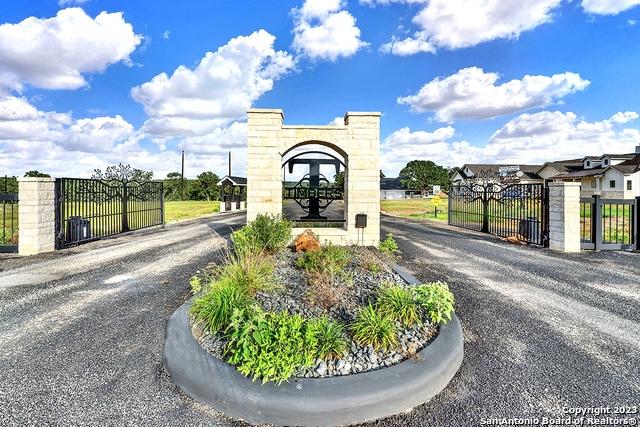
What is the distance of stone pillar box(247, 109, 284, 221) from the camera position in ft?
28.7

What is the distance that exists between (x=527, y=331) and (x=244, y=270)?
3.76m

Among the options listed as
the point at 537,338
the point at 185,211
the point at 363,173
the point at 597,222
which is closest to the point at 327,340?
the point at 537,338

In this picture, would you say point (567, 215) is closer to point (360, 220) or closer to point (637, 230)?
point (637, 230)

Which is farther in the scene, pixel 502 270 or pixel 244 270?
pixel 502 270

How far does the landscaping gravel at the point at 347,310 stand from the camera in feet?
9.52

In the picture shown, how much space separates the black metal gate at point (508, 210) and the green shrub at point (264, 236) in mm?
8017

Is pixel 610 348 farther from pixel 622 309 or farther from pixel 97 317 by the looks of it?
pixel 97 317

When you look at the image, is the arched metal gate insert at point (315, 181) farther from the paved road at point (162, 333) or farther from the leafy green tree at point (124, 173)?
the leafy green tree at point (124, 173)

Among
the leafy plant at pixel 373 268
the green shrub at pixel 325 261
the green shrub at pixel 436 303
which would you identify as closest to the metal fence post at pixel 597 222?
the leafy plant at pixel 373 268

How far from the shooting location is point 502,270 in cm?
717

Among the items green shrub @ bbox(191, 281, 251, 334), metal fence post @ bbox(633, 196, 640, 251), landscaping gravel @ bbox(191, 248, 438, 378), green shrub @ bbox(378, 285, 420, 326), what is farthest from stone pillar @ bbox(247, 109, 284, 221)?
metal fence post @ bbox(633, 196, 640, 251)

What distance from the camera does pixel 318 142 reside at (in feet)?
29.9

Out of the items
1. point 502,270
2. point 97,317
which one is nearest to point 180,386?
point 97,317

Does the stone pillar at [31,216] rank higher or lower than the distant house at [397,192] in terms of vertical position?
lower
